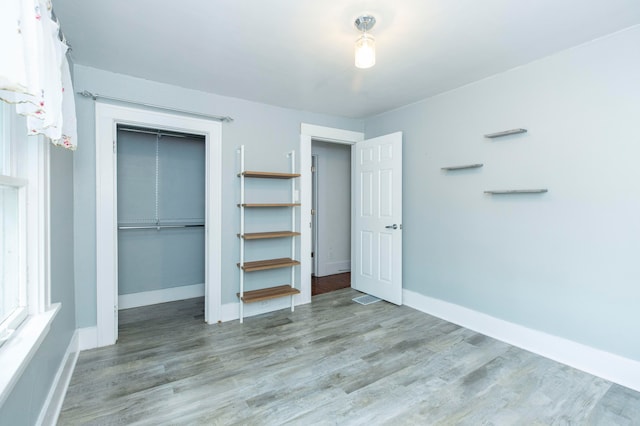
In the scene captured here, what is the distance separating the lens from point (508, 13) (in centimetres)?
184

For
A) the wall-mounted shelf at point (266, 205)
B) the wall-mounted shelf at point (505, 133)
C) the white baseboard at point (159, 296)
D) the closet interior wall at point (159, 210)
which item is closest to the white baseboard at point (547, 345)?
the wall-mounted shelf at point (505, 133)

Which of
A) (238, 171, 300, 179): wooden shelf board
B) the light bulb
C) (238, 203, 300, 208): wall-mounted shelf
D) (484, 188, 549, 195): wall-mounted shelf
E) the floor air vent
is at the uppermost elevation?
the light bulb

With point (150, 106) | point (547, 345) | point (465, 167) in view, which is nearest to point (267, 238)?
point (150, 106)

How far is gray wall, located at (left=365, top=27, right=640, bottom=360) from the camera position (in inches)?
82.4

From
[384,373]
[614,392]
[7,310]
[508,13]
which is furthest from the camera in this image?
[384,373]

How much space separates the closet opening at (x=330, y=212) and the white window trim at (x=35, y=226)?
3.64 meters

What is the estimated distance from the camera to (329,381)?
212 centimetres

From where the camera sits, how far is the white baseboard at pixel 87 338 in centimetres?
253

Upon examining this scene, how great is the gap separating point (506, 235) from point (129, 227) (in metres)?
4.02

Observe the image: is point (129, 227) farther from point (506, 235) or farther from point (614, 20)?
point (614, 20)

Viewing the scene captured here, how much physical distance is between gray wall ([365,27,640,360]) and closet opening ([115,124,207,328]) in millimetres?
2957

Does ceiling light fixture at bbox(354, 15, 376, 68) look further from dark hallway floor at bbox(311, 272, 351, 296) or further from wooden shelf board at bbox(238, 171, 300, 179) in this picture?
dark hallway floor at bbox(311, 272, 351, 296)

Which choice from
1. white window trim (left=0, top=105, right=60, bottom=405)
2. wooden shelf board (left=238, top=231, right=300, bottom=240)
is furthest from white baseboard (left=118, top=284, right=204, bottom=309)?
white window trim (left=0, top=105, right=60, bottom=405)

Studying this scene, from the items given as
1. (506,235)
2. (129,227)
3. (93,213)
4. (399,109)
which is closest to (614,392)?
(506,235)
